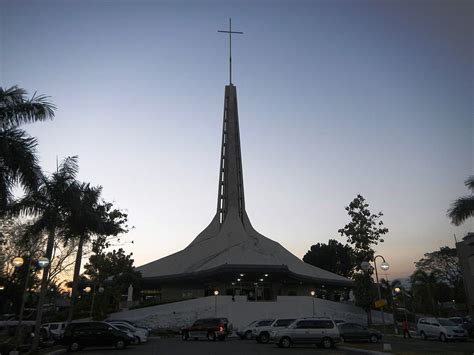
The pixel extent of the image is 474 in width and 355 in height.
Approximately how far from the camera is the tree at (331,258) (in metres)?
89.6

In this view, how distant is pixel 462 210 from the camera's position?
25.6 meters

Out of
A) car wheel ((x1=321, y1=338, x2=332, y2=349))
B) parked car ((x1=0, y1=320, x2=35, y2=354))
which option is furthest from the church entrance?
car wheel ((x1=321, y1=338, x2=332, y2=349))

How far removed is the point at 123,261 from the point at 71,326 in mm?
23479

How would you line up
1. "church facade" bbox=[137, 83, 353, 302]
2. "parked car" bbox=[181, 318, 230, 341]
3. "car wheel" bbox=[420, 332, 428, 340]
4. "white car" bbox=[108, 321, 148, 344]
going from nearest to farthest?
"white car" bbox=[108, 321, 148, 344], "parked car" bbox=[181, 318, 230, 341], "car wheel" bbox=[420, 332, 428, 340], "church facade" bbox=[137, 83, 353, 302]

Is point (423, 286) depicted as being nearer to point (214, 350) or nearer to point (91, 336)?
point (214, 350)

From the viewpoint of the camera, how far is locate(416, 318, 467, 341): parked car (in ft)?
89.5

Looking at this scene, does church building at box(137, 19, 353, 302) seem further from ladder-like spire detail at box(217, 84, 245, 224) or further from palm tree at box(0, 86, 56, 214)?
palm tree at box(0, 86, 56, 214)

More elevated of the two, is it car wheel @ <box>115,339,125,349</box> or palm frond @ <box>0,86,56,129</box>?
palm frond @ <box>0,86,56,129</box>

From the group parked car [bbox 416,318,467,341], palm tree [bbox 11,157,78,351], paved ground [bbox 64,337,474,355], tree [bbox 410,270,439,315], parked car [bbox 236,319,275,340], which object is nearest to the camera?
paved ground [bbox 64,337,474,355]

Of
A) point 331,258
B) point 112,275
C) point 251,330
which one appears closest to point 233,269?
point 112,275

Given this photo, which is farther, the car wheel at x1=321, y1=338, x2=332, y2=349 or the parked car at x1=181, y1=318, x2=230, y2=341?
the parked car at x1=181, y1=318, x2=230, y2=341

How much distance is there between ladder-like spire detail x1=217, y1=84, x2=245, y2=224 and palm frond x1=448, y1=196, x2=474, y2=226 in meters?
50.6

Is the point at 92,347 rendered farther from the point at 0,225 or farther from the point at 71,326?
the point at 0,225

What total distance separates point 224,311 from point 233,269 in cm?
711
